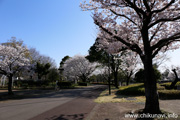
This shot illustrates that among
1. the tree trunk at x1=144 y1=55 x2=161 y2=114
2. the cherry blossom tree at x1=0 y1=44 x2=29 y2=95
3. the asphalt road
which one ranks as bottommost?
the asphalt road

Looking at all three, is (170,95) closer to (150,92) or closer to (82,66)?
(150,92)

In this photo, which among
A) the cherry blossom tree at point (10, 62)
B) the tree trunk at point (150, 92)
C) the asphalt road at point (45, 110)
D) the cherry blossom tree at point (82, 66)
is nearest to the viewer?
the tree trunk at point (150, 92)

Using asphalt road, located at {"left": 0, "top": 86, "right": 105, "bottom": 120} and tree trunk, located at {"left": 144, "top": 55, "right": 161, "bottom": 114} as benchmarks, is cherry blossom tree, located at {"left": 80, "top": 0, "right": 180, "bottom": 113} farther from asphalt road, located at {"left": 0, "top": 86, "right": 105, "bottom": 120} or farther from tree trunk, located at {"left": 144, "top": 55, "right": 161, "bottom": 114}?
asphalt road, located at {"left": 0, "top": 86, "right": 105, "bottom": 120}

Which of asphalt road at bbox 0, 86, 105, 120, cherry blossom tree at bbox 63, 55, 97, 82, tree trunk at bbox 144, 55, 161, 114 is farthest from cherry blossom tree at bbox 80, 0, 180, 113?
cherry blossom tree at bbox 63, 55, 97, 82

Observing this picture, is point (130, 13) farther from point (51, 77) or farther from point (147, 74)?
point (51, 77)

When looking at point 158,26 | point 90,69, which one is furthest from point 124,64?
point 158,26

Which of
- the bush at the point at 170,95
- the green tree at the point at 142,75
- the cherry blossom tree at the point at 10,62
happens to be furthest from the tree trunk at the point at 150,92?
the green tree at the point at 142,75

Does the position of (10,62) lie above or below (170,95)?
above

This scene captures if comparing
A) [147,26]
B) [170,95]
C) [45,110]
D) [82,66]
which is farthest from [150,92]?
[82,66]

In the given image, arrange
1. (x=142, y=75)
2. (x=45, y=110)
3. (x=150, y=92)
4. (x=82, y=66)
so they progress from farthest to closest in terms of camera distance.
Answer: (x=82, y=66), (x=142, y=75), (x=45, y=110), (x=150, y=92)

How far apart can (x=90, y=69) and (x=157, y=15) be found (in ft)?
124

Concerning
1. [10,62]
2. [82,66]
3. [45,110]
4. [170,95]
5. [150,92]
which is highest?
[82,66]

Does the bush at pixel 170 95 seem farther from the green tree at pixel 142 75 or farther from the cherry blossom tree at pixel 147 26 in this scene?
the green tree at pixel 142 75

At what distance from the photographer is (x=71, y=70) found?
46.7m
